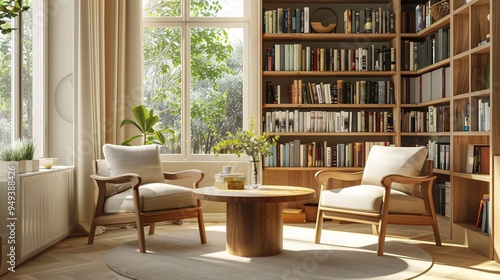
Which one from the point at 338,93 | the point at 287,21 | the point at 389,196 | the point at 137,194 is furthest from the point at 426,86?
the point at 137,194

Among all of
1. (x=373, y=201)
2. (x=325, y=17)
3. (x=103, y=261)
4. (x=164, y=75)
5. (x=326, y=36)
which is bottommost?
(x=103, y=261)

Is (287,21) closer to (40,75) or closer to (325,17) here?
(325,17)

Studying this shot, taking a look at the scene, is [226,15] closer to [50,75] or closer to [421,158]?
[50,75]

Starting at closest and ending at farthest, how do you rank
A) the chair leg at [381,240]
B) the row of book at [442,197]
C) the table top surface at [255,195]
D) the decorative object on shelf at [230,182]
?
1. the table top surface at [255,195]
2. the chair leg at [381,240]
3. the decorative object on shelf at [230,182]
4. the row of book at [442,197]

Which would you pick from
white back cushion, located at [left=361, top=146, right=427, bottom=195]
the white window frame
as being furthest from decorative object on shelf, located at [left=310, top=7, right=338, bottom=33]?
the white window frame

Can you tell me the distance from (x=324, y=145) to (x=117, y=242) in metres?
2.32

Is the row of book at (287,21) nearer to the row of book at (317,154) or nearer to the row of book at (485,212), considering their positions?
the row of book at (317,154)

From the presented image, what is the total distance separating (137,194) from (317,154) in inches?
89.3

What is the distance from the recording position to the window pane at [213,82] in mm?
5844

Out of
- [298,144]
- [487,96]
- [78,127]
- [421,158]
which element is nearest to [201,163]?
[298,144]

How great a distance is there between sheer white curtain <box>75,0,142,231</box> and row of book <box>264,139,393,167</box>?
1.56m

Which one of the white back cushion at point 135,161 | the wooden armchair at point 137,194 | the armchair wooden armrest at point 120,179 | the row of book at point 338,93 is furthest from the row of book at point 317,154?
the armchair wooden armrest at point 120,179

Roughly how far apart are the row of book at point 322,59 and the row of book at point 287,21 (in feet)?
0.54

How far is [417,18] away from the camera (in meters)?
5.47
